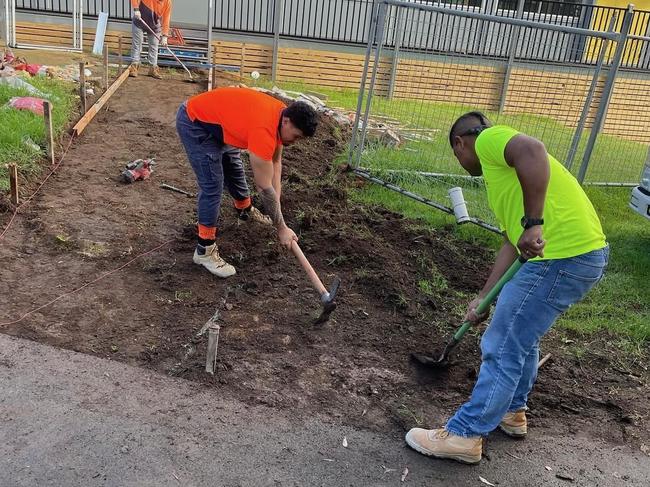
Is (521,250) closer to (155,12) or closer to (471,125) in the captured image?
(471,125)

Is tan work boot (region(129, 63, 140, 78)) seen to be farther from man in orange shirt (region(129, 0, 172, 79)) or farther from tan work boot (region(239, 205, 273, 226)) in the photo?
tan work boot (region(239, 205, 273, 226))

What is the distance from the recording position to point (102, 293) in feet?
14.8

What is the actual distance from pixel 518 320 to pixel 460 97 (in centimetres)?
510

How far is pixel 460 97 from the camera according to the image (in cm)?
753

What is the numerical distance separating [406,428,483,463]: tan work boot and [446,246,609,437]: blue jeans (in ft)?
0.14

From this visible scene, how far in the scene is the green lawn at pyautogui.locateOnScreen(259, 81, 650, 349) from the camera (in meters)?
5.08

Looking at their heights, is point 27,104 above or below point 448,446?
above

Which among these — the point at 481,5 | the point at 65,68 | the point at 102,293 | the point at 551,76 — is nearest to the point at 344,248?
the point at 102,293

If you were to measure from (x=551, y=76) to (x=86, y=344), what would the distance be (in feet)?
18.8

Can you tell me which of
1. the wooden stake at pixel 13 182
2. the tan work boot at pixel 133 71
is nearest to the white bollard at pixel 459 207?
the wooden stake at pixel 13 182

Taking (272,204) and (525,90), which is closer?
(272,204)

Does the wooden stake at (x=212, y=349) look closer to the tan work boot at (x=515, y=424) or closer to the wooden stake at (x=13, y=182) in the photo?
the tan work boot at (x=515, y=424)

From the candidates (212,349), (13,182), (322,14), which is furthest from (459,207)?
(322,14)

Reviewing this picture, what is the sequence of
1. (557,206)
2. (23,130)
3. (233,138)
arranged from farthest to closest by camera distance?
(23,130), (233,138), (557,206)
